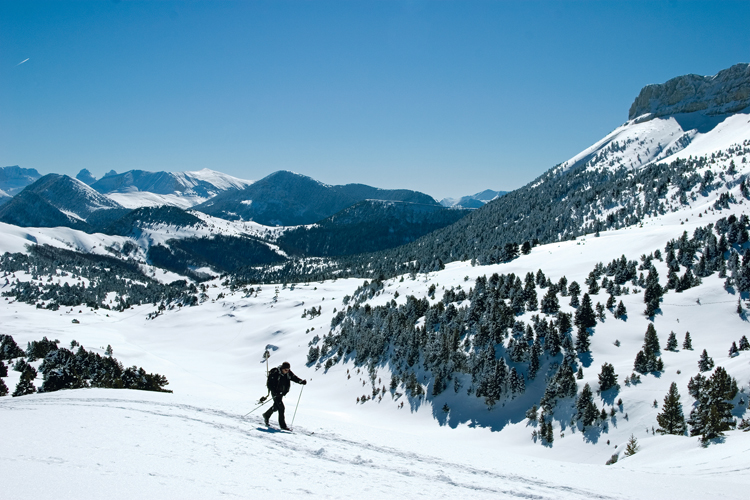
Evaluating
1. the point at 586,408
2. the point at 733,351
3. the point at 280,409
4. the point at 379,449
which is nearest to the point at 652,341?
the point at 733,351

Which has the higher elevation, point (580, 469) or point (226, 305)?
point (580, 469)

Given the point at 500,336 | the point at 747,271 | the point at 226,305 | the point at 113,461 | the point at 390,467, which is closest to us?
the point at 113,461

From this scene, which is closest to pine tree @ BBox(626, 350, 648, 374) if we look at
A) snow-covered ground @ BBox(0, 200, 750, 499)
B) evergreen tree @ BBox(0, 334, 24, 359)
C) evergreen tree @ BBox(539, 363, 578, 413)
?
snow-covered ground @ BBox(0, 200, 750, 499)

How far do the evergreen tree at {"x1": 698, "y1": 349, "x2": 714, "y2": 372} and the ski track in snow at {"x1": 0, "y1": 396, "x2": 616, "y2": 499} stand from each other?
38.9 meters

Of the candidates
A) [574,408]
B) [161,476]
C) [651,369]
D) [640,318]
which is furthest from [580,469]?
[640,318]

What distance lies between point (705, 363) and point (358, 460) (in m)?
43.6

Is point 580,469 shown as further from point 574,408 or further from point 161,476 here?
point 574,408

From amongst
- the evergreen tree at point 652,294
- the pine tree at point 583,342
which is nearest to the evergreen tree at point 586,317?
the pine tree at point 583,342

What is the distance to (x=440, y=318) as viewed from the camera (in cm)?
7206

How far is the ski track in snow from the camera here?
10.8 m

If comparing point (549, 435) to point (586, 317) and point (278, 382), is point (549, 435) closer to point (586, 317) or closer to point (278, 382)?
point (586, 317)

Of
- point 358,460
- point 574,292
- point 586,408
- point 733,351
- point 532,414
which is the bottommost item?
point 532,414

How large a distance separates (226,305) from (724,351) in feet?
425

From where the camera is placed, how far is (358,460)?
1248 centimetres
